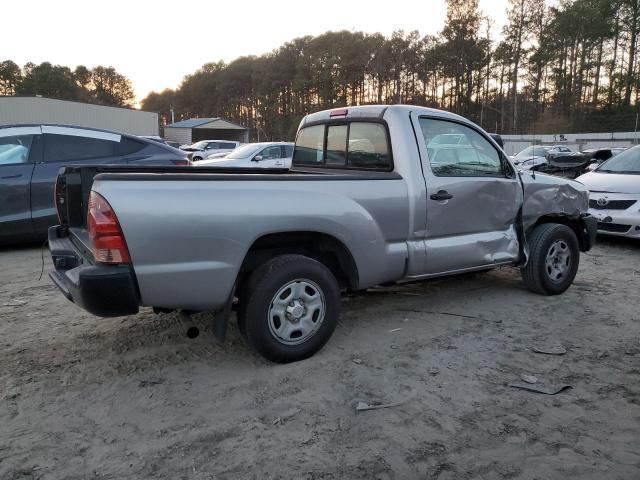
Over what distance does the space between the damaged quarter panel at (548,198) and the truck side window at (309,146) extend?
78.8 inches

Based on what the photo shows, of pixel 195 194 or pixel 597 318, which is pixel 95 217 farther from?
pixel 597 318

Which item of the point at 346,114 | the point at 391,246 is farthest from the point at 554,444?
the point at 346,114

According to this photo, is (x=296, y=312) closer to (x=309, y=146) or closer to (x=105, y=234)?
(x=105, y=234)

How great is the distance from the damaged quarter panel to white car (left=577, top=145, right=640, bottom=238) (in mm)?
2662

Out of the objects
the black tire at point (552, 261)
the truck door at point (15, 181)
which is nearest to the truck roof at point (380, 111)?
the black tire at point (552, 261)

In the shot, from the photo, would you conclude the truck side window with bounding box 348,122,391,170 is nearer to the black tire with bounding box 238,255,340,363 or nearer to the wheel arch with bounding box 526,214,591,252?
the black tire with bounding box 238,255,340,363

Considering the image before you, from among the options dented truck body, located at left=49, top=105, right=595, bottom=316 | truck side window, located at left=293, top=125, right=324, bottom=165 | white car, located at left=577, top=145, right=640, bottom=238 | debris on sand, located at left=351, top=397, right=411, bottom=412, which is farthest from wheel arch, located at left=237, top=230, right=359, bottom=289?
white car, located at left=577, top=145, right=640, bottom=238

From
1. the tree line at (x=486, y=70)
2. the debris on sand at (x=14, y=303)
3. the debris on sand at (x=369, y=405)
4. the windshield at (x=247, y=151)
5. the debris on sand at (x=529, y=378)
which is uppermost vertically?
the tree line at (x=486, y=70)

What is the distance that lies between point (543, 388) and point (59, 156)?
6.94m

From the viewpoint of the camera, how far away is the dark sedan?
695cm

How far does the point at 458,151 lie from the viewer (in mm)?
4520

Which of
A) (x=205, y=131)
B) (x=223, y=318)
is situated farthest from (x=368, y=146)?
(x=205, y=131)

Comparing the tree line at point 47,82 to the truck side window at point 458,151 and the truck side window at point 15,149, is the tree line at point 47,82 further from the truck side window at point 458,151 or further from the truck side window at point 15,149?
the truck side window at point 458,151

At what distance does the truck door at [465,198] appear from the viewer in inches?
166
